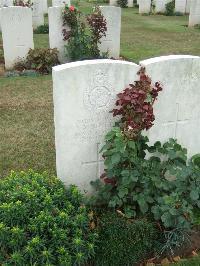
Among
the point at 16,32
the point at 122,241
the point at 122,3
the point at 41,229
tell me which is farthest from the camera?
the point at 122,3

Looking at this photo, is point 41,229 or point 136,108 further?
point 136,108

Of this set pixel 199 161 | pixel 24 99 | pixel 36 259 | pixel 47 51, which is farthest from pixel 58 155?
pixel 47 51

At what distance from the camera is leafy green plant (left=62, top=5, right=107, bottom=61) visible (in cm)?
884

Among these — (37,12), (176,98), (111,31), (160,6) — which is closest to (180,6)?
(160,6)

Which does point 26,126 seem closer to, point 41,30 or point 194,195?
point 194,195

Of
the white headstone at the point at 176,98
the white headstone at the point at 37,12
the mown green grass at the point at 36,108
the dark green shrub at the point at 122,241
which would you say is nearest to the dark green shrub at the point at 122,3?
the white headstone at the point at 37,12

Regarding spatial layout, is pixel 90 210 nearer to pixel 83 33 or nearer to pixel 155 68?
pixel 155 68

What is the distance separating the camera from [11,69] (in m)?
9.44

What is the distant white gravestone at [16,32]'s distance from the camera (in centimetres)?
887

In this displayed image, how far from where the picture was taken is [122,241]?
321 centimetres

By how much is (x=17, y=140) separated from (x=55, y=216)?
256cm

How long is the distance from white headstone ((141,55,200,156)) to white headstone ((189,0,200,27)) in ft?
41.2

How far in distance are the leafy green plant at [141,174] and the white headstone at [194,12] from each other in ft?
42.9

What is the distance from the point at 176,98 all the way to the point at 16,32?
20.2ft
